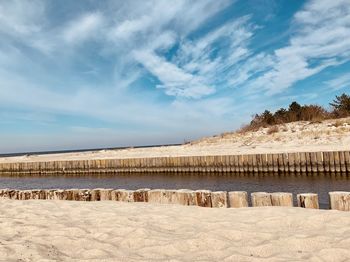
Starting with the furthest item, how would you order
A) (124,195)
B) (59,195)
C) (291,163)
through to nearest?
(291,163) < (59,195) < (124,195)

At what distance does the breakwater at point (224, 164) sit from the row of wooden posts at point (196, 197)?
30.0 feet

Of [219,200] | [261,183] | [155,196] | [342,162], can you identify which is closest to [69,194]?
[155,196]

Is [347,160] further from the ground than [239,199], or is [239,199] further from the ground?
[347,160]

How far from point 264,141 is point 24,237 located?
20.6 m

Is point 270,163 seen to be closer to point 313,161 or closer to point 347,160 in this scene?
point 313,161

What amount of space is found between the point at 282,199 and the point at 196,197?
5.70 feet

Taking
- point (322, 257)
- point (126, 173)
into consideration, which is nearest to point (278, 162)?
point (126, 173)

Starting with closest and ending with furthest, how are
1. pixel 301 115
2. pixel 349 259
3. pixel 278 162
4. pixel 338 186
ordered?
pixel 349 259, pixel 338 186, pixel 278 162, pixel 301 115

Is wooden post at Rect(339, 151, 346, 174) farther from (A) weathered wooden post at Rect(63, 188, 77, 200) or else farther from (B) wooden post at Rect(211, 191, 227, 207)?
(A) weathered wooden post at Rect(63, 188, 77, 200)

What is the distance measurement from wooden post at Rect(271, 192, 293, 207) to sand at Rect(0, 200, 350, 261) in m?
0.35

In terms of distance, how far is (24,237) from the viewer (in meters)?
4.59

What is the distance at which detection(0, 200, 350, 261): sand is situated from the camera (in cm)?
387

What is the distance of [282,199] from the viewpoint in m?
6.24

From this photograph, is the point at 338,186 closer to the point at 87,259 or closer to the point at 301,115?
the point at 87,259
